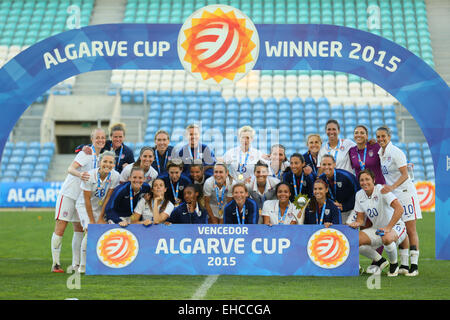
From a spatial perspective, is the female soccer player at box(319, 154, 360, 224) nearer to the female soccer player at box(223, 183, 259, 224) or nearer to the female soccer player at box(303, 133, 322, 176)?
the female soccer player at box(303, 133, 322, 176)

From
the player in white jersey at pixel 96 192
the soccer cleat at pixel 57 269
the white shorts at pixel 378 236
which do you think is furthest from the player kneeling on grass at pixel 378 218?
the soccer cleat at pixel 57 269

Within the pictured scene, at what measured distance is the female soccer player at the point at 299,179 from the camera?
23.5ft

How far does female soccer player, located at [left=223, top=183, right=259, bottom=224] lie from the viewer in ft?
22.1

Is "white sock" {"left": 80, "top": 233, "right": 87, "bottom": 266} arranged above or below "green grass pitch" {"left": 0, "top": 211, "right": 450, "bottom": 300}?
above

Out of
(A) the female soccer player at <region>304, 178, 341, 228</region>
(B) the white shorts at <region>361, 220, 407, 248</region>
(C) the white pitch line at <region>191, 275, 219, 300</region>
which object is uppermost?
(A) the female soccer player at <region>304, 178, 341, 228</region>

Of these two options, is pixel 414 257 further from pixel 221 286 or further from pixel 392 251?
pixel 221 286

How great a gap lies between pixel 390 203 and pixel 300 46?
229 centimetres

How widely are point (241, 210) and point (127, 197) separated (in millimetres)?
1260

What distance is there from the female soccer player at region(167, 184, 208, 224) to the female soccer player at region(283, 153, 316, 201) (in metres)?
1.07

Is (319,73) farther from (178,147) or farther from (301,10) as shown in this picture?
(178,147)

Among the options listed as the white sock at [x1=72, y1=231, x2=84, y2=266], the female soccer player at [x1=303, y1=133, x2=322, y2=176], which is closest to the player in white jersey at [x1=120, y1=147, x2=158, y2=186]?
the white sock at [x1=72, y1=231, x2=84, y2=266]

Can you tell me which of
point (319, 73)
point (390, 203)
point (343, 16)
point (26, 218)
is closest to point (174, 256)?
point (390, 203)

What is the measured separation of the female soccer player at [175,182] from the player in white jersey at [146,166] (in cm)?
16
